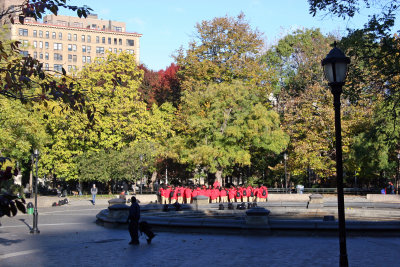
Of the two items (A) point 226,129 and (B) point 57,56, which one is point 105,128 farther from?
(B) point 57,56

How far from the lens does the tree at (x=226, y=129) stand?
4559cm

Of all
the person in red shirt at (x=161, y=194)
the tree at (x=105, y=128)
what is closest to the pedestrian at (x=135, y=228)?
the person in red shirt at (x=161, y=194)

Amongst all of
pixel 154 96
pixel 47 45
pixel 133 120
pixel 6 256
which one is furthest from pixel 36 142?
pixel 47 45

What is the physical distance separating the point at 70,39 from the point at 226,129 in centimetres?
8674

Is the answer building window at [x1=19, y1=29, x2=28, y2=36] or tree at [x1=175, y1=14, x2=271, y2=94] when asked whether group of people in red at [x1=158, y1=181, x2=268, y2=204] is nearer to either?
tree at [x1=175, y1=14, x2=271, y2=94]

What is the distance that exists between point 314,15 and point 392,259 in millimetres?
7890

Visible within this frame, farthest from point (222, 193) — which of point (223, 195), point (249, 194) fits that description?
point (249, 194)

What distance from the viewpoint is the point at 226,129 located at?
149 feet

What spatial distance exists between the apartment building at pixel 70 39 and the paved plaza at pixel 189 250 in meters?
100

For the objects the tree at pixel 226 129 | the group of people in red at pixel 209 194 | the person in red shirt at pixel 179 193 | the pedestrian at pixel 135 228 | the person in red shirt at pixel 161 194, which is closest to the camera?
the pedestrian at pixel 135 228

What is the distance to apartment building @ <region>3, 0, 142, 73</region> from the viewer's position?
11870cm

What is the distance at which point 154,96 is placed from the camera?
67375mm

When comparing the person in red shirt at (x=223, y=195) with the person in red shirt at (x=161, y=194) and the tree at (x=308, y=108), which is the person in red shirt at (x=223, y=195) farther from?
the tree at (x=308, y=108)

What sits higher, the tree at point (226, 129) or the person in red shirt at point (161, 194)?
the tree at point (226, 129)
